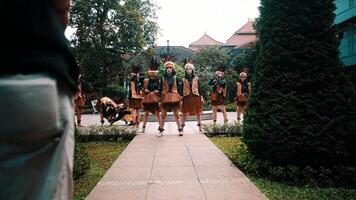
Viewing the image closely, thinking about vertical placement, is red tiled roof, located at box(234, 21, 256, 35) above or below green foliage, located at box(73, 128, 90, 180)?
above

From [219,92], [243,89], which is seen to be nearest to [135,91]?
[219,92]

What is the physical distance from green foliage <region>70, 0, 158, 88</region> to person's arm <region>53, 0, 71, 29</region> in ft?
101

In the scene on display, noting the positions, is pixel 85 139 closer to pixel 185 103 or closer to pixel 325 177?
pixel 185 103

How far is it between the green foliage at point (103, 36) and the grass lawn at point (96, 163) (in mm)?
21319

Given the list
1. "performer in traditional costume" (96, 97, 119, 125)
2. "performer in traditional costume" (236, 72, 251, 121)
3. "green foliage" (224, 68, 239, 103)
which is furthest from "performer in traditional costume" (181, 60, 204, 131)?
"green foliage" (224, 68, 239, 103)

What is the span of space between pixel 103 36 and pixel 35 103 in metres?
32.2

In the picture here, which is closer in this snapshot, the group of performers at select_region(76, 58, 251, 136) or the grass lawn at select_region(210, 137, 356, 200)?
the grass lawn at select_region(210, 137, 356, 200)

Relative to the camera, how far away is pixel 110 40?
107 feet

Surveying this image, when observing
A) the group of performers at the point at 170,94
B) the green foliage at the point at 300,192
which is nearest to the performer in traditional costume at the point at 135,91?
the group of performers at the point at 170,94

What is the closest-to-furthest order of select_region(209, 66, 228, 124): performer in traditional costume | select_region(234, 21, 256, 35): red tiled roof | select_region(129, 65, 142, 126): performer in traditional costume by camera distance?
1. select_region(129, 65, 142, 126): performer in traditional costume
2. select_region(209, 66, 228, 124): performer in traditional costume
3. select_region(234, 21, 256, 35): red tiled roof

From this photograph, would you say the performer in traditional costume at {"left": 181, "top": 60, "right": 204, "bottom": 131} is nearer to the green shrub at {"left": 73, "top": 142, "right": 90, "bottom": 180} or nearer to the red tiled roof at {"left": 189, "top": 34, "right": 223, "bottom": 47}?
the green shrub at {"left": 73, "top": 142, "right": 90, "bottom": 180}

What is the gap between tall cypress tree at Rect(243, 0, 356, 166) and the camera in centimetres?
593

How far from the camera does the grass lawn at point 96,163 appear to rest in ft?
19.5

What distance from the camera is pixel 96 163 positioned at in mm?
8281
